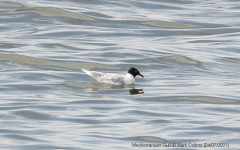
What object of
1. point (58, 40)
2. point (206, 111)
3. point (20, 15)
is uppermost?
point (20, 15)

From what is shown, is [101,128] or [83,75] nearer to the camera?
[101,128]

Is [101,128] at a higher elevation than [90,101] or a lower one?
lower

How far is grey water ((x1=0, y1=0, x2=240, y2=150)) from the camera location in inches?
401

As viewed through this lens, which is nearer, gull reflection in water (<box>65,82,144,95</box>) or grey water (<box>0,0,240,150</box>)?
grey water (<box>0,0,240,150</box>)

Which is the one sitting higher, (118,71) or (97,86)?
(118,71)

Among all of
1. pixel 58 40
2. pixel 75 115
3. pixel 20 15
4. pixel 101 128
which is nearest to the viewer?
pixel 101 128

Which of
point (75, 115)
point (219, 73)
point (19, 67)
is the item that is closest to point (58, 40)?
point (19, 67)

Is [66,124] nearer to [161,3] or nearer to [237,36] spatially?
[237,36]

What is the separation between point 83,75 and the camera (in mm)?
15117

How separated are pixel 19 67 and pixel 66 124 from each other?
5465 millimetres

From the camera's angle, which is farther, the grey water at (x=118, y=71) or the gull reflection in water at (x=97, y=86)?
the gull reflection in water at (x=97, y=86)

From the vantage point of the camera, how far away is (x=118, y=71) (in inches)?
625

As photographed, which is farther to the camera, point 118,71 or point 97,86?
point 118,71

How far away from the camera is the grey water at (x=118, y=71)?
10180 mm
